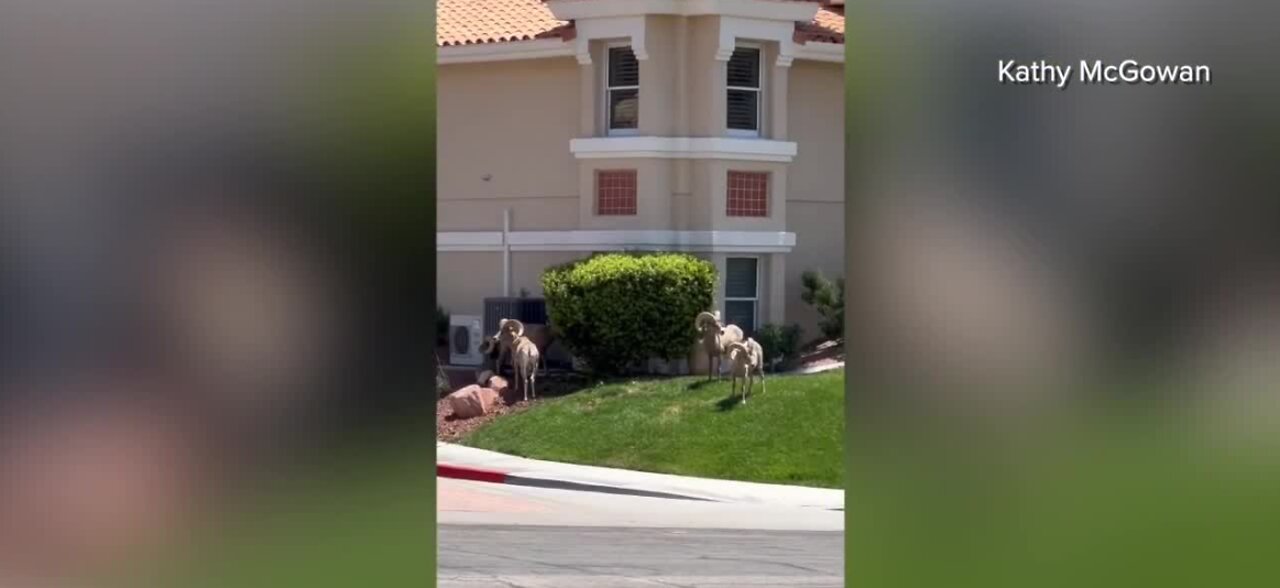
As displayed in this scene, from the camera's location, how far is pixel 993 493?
4762mm

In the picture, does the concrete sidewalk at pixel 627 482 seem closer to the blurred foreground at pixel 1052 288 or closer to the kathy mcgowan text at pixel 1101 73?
the blurred foreground at pixel 1052 288

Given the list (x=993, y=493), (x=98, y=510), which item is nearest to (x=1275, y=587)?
(x=993, y=493)

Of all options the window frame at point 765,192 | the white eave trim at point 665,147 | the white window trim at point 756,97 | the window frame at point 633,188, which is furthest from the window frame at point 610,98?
the window frame at point 765,192

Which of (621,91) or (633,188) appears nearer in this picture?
(633,188)

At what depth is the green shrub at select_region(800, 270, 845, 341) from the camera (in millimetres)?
24219

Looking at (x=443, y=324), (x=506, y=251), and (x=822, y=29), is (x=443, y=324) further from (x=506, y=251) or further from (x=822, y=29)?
(x=822, y=29)

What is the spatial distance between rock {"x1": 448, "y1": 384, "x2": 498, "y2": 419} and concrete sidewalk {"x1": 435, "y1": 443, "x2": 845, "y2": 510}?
83.7 inches

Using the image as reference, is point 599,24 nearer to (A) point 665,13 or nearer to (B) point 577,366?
(A) point 665,13

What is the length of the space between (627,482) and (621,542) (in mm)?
4070

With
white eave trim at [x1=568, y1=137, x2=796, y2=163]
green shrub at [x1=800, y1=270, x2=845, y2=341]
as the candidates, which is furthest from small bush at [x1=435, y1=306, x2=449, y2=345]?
green shrub at [x1=800, y1=270, x2=845, y2=341]

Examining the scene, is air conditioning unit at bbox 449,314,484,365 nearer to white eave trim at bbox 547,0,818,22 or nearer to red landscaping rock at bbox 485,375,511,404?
red landscaping rock at bbox 485,375,511,404

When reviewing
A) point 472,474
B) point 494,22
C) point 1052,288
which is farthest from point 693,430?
point 1052,288

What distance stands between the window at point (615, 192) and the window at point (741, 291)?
4.92 feet

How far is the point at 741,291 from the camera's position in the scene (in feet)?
79.2
